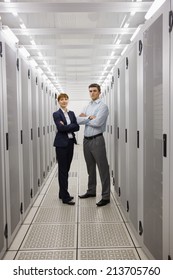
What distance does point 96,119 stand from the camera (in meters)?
4.02

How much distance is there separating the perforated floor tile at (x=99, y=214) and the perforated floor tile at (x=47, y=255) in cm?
88

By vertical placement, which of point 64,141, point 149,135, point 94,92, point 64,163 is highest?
point 94,92

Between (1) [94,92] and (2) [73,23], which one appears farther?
(1) [94,92]

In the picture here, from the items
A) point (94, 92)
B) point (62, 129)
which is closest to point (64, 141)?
point (62, 129)

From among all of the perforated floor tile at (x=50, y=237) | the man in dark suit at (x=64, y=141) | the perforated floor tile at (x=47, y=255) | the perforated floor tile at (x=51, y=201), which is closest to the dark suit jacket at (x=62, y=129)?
the man in dark suit at (x=64, y=141)

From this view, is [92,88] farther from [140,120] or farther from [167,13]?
[167,13]

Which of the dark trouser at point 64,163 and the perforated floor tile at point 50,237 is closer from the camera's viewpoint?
the perforated floor tile at point 50,237

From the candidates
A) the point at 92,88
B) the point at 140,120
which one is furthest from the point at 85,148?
the point at 140,120

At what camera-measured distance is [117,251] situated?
268 cm

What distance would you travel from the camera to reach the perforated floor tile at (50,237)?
2.82 m

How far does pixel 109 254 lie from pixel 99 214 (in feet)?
3.72

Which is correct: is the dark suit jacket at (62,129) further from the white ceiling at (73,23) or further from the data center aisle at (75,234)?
the white ceiling at (73,23)

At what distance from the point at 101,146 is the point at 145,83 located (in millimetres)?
1784

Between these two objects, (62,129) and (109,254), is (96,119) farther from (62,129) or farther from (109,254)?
(109,254)
